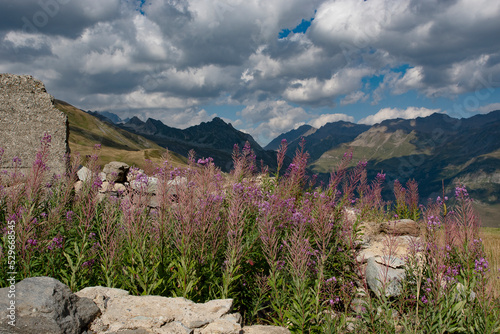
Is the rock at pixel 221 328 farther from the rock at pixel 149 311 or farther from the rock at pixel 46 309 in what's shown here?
the rock at pixel 46 309

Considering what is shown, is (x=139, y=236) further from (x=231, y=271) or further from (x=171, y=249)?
(x=231, y=271)

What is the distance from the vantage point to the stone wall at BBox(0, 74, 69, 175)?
1112cm

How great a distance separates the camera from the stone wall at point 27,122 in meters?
11.1

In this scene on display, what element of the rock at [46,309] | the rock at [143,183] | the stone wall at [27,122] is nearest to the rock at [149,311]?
the rock at [46,309]

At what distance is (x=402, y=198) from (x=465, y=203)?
6561 mm

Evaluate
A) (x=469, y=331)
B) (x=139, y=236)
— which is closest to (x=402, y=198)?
(x=469, y=331)

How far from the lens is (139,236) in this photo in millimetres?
4613

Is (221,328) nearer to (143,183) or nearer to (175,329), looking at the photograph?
(175,329)

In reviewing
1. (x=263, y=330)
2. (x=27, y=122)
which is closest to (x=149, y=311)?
(x=263, y=330)

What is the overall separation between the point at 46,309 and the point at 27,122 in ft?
35.3

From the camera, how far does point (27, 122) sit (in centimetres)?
1137

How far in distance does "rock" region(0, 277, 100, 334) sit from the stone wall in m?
8.89

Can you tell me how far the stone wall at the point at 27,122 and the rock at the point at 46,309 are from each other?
889cm

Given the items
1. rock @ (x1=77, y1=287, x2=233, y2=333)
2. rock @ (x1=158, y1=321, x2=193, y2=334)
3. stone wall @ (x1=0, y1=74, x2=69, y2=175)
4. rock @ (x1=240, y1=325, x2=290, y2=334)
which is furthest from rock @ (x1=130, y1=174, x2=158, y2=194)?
stone wall @ (x1=0, y1=74, x2=69, y2=175)
